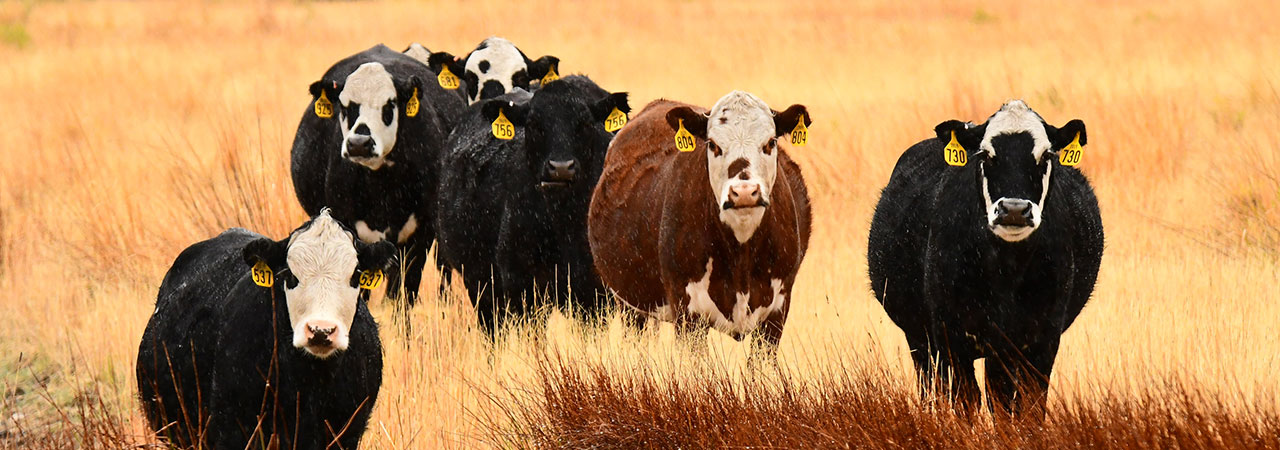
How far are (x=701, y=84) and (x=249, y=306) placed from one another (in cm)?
1382

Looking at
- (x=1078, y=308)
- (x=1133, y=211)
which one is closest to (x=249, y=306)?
(x=1078, y=308)

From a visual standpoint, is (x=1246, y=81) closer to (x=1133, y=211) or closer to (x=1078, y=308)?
(x=1133, y=211)

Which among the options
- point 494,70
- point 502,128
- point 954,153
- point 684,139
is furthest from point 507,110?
point 954,153

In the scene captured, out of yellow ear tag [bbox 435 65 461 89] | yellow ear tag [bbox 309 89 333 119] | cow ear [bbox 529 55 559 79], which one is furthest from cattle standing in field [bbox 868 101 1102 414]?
yellow ear tag [bbox 435 65 461 89]

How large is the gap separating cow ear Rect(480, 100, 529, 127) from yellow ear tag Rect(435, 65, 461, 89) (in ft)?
7.20

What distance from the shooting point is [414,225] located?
9.36 meters

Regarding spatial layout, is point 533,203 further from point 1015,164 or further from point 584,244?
point 1015,164

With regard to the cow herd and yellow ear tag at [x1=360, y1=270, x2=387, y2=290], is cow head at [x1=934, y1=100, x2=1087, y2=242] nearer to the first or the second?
the cow herd

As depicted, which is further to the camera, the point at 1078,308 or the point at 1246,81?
the point at 1246,81

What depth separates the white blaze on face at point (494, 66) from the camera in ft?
32.7

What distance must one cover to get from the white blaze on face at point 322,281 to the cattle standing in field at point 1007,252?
222 cm

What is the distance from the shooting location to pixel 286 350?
5.05 m

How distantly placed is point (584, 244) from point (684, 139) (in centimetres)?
147

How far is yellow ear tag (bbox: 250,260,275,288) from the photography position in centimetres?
497
